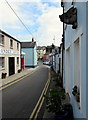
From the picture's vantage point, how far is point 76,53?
5.42m

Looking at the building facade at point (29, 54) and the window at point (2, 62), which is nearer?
the window at point (2, 62)

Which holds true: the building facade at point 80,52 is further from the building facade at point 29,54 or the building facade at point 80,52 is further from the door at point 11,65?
the building facade at point 29,54

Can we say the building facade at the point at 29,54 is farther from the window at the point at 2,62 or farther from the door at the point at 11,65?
the window at the point at 2,62

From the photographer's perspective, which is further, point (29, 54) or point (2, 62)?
point (29, 54)

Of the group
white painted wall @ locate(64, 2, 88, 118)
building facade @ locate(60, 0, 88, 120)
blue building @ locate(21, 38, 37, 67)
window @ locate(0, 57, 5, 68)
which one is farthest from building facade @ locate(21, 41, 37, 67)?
building facade @ locate(60, 0, 88, 120)

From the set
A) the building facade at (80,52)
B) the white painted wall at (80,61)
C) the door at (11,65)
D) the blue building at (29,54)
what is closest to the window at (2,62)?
the door at (11,65)

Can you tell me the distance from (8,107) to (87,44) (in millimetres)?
5475

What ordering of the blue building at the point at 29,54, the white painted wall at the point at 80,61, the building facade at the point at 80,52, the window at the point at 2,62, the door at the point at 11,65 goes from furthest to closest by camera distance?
the blue building at the point at 29,54 → the door at the point at 11,65 → the window at the point at 2,62 → the white painted wall at the point at 80,61 → the building facade at the point at 80,52

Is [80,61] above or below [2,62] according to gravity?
above

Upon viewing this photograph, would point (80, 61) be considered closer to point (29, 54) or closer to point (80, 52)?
point (80, 52)

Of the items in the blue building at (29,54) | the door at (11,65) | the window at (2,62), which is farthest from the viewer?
the blue building at (29,54)

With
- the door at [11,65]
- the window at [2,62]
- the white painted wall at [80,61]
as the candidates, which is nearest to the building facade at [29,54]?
the door at [11,65]

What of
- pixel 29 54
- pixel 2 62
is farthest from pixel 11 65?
pixel 29 54

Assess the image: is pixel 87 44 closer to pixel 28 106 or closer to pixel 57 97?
pixel 57 97
